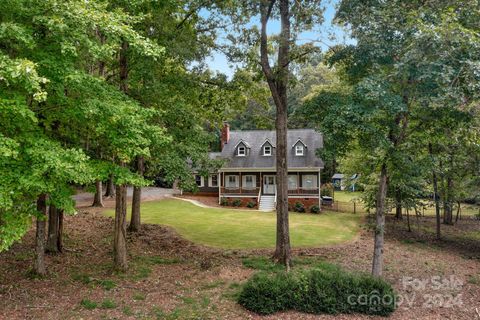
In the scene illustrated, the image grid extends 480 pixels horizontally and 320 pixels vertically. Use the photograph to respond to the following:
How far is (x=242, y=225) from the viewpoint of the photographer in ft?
73.5

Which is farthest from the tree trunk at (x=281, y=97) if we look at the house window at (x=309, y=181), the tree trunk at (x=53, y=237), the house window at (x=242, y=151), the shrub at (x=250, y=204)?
the house window at (x=242, y=151)

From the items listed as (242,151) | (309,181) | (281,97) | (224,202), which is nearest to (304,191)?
(309,181)

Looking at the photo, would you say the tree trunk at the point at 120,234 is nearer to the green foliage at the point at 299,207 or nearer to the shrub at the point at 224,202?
the green foliage at the point at 299,207

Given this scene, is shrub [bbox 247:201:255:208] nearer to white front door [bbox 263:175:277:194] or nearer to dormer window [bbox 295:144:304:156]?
white front door [bbox 263:175:277:194]

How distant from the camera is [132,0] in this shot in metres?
9.30

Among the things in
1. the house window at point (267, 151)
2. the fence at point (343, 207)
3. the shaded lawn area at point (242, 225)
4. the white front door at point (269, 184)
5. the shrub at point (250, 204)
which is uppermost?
the house window at point (267, 151)

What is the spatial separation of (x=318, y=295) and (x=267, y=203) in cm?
2347

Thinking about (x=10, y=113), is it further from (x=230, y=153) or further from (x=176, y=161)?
(x=230, y=153)

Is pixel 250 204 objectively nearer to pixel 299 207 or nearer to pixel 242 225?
pixel 299 207

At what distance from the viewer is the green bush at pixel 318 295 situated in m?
9.02

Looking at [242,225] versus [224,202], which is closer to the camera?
[242,225]

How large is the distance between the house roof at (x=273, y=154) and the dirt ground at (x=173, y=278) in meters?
14.3

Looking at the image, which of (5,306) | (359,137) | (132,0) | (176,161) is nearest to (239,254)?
(176,161)

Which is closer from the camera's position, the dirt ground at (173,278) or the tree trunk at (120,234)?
the dirt ground at (173,278)
